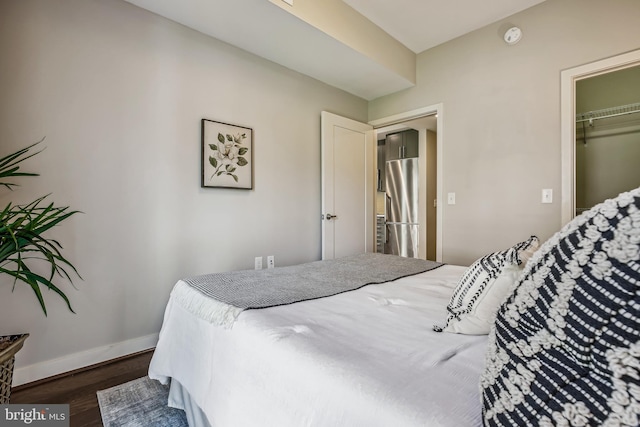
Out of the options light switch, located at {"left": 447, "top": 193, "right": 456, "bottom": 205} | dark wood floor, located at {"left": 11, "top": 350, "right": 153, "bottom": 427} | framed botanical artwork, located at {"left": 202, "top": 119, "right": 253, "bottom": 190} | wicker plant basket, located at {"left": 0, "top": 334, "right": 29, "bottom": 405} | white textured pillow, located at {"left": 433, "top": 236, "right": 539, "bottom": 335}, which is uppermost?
framed botanical artwork, located at {"left": 202, "top": 119, "right": 253, "bottom": 190}

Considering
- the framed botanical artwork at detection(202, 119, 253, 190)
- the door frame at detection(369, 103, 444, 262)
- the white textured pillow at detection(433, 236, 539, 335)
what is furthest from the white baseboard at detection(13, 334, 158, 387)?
the door frame at detection(369, 103, 444, 262)

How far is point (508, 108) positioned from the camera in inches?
106

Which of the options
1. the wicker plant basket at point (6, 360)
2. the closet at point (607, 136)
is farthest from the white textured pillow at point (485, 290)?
the closet at point (607, 136)

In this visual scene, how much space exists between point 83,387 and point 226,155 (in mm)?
1822

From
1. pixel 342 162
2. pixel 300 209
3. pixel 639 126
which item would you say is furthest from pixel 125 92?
pixel 639 126

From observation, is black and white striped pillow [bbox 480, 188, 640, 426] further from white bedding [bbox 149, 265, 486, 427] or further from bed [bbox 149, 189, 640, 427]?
white bedding [bbox 149, 265, 486, 427]

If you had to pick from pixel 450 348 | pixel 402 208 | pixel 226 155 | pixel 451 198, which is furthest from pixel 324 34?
pixel 402 208

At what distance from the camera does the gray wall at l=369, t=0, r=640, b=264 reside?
235 cm

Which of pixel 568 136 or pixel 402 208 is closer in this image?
pixel 568 136

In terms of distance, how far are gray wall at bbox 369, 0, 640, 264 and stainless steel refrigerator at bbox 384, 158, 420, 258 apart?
1704mm

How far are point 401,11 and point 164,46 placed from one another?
2005 millimetres

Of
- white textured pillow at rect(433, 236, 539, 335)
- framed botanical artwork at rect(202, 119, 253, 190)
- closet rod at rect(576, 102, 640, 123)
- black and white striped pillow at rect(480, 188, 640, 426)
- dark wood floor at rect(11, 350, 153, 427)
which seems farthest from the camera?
closet rod at rect(576, 102, 640, 123)

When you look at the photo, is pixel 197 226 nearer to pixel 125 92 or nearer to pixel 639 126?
pixel 125 92

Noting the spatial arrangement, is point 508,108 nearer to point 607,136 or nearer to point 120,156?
point 607,136
